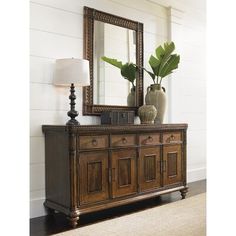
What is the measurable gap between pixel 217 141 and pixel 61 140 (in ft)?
7.61

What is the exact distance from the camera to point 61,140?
8.91 feet

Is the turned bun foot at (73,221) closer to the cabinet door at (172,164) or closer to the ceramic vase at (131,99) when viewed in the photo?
the cabinet door at (172,164)

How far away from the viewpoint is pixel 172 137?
3.56 meters

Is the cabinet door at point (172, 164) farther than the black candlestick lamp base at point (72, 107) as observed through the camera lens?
Yes

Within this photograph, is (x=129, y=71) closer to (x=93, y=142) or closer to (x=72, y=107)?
(x=72, y=107)

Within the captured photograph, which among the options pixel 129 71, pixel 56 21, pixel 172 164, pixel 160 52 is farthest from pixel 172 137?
pixel 56 21

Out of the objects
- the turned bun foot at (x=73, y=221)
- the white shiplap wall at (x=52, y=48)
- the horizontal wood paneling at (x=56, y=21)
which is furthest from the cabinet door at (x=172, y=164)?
the horizontal wood paneling at (x=56, y=21)

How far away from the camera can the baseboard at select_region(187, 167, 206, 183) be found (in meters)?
4.69

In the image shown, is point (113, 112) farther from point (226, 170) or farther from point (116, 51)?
point (226, 170)

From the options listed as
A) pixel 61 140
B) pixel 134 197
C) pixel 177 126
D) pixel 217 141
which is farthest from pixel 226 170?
pixel 177 126

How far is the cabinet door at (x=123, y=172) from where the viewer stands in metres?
2.91

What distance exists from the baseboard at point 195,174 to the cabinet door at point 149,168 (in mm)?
1477

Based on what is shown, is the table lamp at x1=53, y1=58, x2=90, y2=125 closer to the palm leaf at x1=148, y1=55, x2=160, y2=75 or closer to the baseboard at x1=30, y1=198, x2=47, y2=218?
the baseboard at x1=30, y1=198, x2=47, y2=218

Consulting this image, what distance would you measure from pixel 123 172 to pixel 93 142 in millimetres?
475
